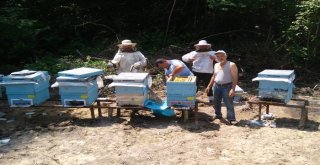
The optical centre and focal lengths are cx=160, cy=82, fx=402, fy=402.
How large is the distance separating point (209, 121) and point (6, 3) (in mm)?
7668

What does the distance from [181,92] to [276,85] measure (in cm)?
177

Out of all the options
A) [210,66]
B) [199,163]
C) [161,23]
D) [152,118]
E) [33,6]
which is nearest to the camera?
[199,163]

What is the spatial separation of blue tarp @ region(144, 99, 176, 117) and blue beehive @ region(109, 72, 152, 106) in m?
0.22

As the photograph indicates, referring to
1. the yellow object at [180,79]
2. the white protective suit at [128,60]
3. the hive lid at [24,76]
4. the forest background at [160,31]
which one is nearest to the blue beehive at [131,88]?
the yellow object at [180,79]

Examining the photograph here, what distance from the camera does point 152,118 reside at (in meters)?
8.34

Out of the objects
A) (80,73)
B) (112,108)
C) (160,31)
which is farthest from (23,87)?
(160,31)

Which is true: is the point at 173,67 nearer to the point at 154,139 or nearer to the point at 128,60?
the point at 128,60

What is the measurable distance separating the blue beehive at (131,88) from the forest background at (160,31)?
4.02 meters

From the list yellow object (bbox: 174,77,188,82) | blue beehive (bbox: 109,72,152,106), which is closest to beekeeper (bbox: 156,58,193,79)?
yellow object (bbox: 174,77,188,82)

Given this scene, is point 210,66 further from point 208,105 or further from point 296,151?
point 296,151

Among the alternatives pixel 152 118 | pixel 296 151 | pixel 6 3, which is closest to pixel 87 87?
pixel 152 118

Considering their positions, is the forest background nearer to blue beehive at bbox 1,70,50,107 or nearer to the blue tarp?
blue beehive at bbox 1,70,50,107

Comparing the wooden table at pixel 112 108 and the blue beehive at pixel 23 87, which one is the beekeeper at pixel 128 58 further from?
the blue beehive at pixel 23 87

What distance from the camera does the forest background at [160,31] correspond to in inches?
453
